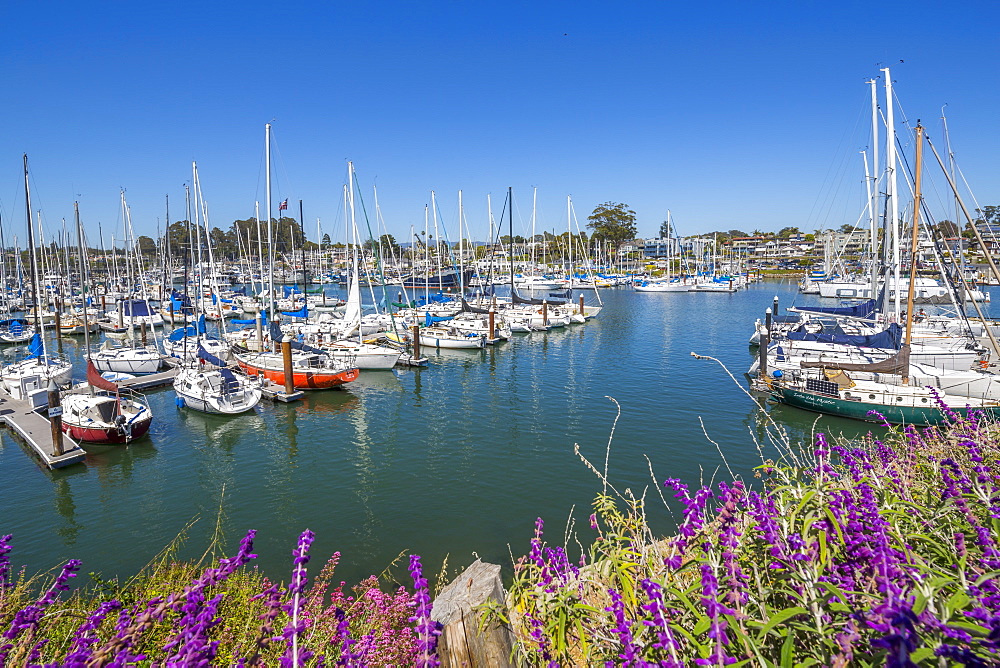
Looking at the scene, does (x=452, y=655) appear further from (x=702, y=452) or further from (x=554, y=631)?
(x=702, y=452)

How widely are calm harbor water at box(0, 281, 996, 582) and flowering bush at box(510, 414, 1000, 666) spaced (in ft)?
26.1

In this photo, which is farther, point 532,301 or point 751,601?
point 532,301

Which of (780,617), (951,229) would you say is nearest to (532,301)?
(951,229)

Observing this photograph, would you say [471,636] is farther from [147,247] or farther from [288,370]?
[147,247]

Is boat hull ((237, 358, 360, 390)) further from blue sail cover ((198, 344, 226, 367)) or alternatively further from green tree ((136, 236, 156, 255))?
green tree ((136, 236, 156, 255))

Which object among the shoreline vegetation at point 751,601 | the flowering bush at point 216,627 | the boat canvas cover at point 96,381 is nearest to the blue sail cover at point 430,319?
the boat canvas cover at point 96,381

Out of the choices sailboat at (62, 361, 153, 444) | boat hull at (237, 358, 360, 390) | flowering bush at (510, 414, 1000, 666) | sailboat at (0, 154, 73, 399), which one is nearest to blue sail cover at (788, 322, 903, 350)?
flowering bush at (510, 414, 1000, 666)

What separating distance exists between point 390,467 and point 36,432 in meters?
11.7

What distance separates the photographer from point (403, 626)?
5.68 metres

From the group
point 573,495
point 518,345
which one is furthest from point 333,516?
point 518,345

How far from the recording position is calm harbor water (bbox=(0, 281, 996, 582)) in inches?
483

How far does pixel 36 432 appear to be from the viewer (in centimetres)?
1798

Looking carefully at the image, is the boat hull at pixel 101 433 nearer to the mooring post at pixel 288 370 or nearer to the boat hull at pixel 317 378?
the mooring post at pixel 288 370

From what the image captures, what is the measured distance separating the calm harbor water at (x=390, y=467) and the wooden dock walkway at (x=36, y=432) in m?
0.37
